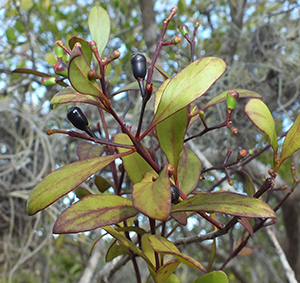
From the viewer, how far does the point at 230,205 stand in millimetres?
283

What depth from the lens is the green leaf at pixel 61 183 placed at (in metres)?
0.30

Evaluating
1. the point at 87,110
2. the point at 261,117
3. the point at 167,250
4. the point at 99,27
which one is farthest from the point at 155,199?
the point at 87,110

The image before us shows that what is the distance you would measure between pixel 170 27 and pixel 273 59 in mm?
487

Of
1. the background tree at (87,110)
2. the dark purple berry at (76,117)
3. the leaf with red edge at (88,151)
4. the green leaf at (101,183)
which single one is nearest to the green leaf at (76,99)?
the dark purple berry at (76,117)

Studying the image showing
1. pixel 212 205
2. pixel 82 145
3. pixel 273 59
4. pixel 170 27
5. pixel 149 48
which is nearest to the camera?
Result: pixel 212 205

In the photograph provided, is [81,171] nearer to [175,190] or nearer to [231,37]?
[175,190]

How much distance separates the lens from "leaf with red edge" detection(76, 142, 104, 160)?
16.9 inches

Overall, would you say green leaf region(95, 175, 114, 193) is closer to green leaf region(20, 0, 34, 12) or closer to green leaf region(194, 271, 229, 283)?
green leaf region(194, 271, 229, 283)

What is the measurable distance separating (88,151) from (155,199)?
8.9 inches

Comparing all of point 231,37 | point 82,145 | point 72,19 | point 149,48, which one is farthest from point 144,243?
point 72,19

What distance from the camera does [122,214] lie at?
31 centimetres

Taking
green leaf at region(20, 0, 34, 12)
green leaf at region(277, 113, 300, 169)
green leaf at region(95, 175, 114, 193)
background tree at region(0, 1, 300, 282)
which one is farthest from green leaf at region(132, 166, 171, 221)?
green leaf at region(20, 0, 34, 12)

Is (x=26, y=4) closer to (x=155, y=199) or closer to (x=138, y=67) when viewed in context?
(x=138, y=67)

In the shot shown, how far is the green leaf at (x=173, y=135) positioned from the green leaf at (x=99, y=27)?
0.49 feet
